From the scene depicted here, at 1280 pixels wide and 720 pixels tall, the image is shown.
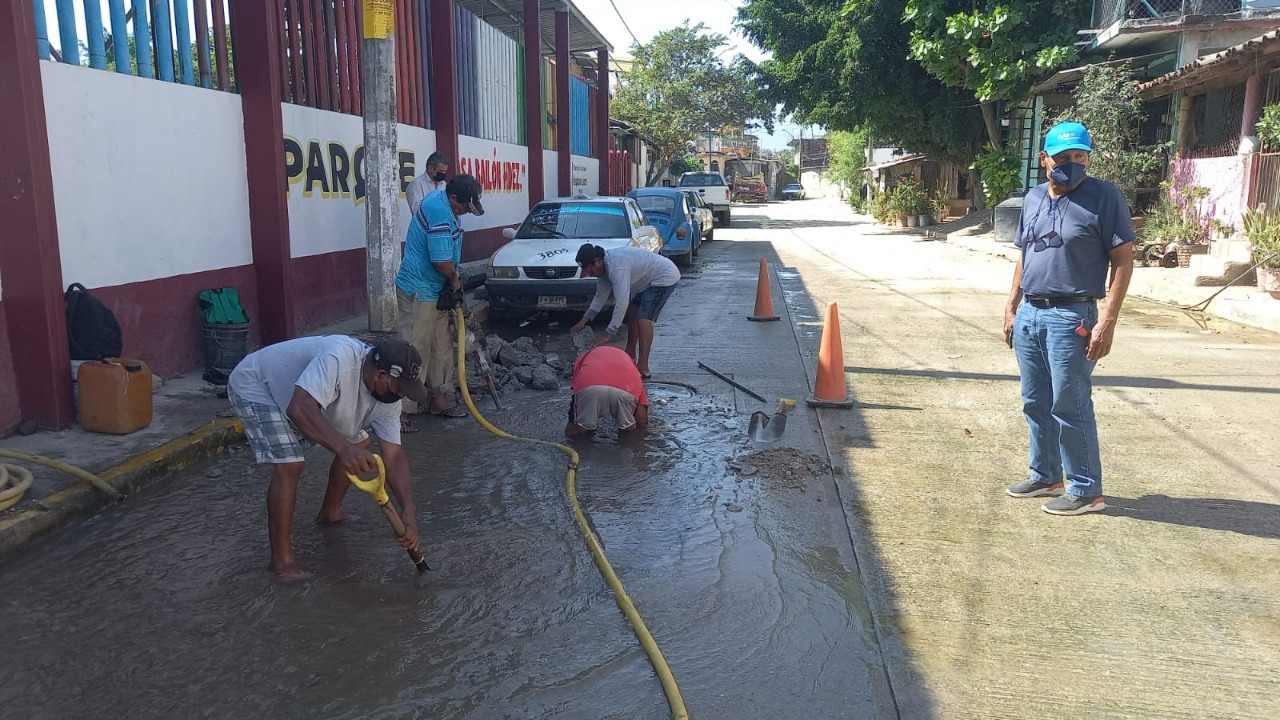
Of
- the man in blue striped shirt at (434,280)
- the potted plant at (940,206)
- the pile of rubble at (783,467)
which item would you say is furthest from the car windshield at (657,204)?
the potted plant at (940,206)

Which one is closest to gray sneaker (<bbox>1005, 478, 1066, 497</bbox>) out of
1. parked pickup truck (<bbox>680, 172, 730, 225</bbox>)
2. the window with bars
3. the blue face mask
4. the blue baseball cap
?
the blue face mask

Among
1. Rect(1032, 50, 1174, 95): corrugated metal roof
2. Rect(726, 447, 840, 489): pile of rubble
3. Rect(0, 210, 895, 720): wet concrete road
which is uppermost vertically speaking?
Rect(1032, 50, 1174, 95): corrugated metal roof

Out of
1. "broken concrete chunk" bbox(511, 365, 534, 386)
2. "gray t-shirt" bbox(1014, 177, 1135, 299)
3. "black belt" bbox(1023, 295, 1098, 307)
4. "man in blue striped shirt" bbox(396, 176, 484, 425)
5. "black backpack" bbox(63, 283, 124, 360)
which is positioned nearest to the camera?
"gray t-shirt" bbox(1014, 177, 1135, 299)

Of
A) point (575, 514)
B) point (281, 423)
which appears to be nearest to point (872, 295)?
point (575, 514)

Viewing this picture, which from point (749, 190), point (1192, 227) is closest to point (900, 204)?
point (1192, 227)

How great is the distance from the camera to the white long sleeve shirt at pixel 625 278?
7473 mm

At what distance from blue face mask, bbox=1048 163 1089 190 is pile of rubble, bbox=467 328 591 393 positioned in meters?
4.46

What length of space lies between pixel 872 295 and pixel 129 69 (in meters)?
10.2

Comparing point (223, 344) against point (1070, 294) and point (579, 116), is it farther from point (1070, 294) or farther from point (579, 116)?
point (579, 116)

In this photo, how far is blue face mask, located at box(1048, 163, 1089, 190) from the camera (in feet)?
14.6

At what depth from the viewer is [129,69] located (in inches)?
273

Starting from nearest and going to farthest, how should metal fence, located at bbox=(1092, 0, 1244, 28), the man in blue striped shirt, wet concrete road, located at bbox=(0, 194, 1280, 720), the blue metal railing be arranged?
wet concrete road, located at bbox=(0, 194, 1280, 720) < the man in blue striped shirt < metal fence, located at bbox=(1092, 0, 1244, 28) < the blue metal railing

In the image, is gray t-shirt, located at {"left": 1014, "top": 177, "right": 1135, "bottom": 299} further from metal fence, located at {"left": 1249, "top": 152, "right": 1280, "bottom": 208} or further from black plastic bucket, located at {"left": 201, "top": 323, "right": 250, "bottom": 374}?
metal fence, located at {"left": 1249, "top": 152, "right": 1280, "bottom": 208}

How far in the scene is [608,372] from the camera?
611 cm
